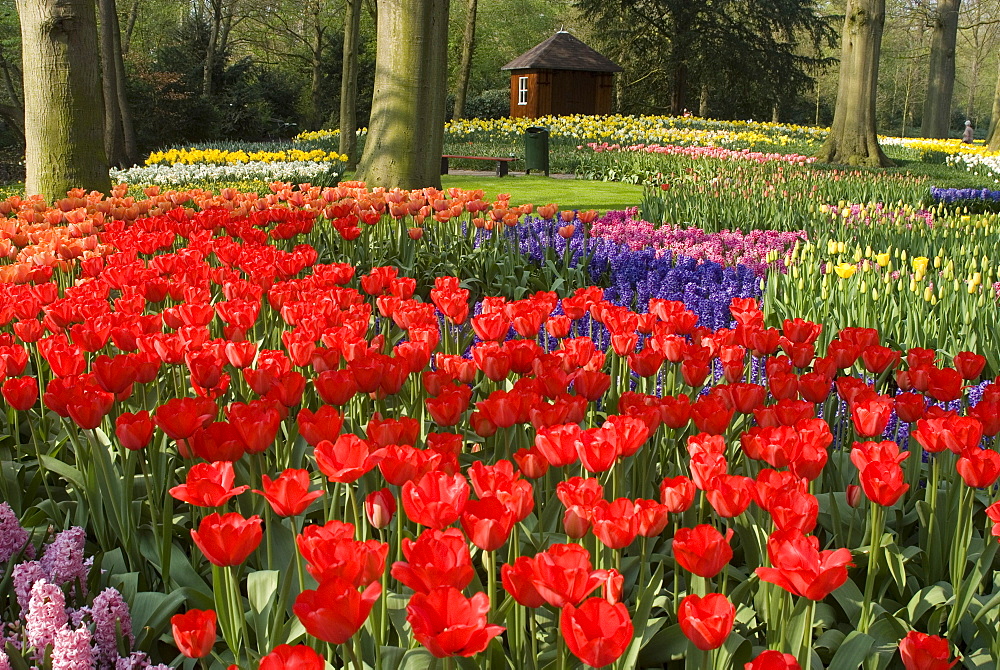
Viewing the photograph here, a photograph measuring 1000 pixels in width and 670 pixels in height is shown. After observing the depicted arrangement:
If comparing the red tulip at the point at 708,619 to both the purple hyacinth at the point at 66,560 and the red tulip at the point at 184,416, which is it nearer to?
the red tulip at the point at 184,416

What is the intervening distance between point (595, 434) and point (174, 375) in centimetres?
164

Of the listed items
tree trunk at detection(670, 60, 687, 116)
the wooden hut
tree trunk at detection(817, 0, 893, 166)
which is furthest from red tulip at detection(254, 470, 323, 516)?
tree trunk at detection(670, 60, 687, 116)

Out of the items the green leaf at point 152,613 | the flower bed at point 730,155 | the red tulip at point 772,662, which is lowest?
the green leaf at point 152,613

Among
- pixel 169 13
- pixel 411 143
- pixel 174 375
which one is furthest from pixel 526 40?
pixel 174 375

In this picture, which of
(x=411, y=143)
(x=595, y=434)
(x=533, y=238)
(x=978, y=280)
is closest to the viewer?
(x=595, y=434)

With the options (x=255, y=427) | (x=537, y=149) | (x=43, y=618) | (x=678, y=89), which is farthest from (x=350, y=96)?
(x=678, y=89)

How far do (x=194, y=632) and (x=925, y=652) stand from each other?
100 cm

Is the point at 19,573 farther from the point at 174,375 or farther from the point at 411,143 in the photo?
the point at 411,143

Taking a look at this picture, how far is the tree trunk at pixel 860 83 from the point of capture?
1477cm

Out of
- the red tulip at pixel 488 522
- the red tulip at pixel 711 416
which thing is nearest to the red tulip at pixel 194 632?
the red tulip at pixel 488 522

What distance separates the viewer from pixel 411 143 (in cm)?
922

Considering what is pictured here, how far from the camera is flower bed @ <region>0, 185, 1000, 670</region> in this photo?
125 centimetres

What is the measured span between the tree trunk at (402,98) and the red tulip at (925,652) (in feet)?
27.3

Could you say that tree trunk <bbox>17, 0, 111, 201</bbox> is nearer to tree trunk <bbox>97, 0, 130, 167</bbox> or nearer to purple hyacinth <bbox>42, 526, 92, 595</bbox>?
purple hyacinth <bbox>42, 526, 92, 595</bbox>
